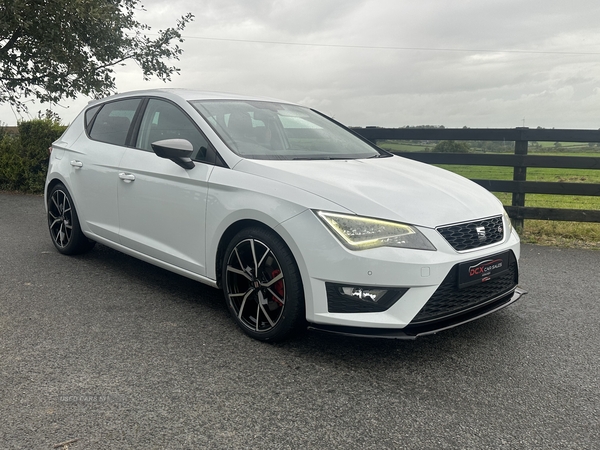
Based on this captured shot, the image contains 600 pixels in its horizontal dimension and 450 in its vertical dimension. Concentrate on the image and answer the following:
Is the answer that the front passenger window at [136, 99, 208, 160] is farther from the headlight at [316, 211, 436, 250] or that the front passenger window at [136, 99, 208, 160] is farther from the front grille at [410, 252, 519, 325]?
the front grille at [410, 252, 519, 325]

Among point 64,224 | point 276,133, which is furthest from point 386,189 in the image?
point 64,224

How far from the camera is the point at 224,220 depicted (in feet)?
11.7

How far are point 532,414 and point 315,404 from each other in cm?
108

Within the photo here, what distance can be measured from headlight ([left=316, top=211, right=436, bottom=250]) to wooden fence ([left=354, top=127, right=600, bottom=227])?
4.77m

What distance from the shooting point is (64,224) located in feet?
18.2

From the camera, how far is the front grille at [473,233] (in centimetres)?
315

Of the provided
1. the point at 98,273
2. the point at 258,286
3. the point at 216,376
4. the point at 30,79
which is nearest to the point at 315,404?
the point at 216,376

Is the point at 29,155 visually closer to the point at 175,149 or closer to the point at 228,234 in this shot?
the point at 175,149

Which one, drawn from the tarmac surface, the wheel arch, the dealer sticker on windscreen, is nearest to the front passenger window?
the wheel arch

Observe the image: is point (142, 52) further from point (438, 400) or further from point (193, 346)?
point (438, 400)

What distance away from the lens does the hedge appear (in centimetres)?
1095

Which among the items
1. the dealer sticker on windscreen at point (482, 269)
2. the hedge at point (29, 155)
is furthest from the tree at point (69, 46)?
the dealer sticker on windscreen at point (482, 269)

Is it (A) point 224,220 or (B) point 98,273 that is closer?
(A) point 224,220

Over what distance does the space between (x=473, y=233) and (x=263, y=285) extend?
1319 mm
